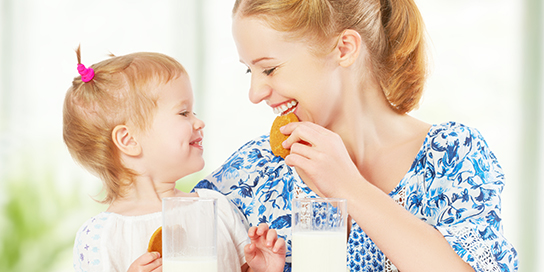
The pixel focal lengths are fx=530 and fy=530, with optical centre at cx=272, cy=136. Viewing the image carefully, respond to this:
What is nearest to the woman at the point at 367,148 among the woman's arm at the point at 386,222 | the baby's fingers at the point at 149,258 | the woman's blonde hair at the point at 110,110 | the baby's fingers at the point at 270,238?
the woman's arm at the point at 386,222

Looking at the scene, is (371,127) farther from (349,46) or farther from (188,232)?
(188,232)

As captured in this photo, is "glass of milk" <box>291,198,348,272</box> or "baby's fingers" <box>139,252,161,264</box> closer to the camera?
"glass of milk" <box>291,198,348,272</box>

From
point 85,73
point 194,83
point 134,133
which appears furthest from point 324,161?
point 194,83

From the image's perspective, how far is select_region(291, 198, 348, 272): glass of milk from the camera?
103 cm

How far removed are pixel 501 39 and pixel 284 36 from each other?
2560mm

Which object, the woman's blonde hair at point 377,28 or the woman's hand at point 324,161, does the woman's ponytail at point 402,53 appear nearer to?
the woman's blonde hair at point 377,28

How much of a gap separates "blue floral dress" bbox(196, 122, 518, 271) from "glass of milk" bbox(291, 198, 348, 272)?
367 millimetres

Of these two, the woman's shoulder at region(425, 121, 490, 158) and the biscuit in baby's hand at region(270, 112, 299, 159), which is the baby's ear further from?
the woman's shoulder at region(425, 121, 490, 158)

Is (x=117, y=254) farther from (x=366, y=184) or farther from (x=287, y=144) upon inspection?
(x=366, y=184)

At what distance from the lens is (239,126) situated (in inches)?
150

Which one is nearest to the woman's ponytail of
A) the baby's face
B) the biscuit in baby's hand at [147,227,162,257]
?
the baby's face

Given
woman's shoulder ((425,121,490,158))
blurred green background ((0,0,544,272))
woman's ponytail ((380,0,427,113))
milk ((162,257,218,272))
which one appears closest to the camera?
milk ((162,257,218,272))

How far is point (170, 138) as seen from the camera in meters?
1.58

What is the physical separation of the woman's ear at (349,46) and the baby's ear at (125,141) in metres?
0.67
